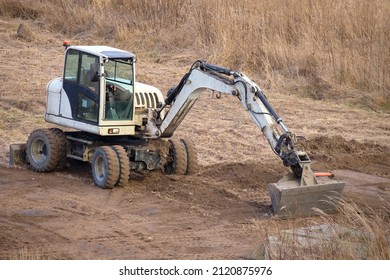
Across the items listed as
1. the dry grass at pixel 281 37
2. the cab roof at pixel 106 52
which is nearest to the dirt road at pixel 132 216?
the cab roof at pixel 106 52

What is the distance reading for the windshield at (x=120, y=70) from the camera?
13648 millimetres

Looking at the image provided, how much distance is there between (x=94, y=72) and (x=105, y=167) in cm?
143

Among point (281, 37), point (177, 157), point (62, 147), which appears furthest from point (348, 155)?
point (281, 37)

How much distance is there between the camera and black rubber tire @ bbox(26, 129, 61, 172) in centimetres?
1400

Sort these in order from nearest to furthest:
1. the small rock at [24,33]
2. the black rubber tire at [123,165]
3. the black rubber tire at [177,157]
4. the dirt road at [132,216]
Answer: the dirt road at [132,216]
the black rubber tire at [123,165]
the black rubber tire at [177,157]
the small rock at [24,33]

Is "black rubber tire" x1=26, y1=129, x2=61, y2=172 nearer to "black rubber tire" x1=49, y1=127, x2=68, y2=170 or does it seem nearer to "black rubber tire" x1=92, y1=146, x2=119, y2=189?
"black rubber tire" x1=49, y1=127, x2=68, y2=170

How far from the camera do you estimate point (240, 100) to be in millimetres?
12789

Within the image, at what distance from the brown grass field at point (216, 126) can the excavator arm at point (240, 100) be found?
0.80m

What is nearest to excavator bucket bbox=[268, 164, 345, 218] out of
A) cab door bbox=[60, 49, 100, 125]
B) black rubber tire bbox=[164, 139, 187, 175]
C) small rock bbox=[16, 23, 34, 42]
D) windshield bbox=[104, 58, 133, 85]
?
black rubber tire bbox=[164, 139, 187, 175]

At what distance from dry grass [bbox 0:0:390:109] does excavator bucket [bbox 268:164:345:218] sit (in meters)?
7.76

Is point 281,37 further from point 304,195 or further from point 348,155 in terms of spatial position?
point 304,195

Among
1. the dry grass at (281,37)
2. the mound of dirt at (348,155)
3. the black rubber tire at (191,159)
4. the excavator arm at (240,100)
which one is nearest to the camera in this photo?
the excavator arm at (240,100)

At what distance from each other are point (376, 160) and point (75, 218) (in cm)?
582

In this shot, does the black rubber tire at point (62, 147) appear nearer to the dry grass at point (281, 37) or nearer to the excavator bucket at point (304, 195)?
the excavator bucket at point (304, 195)
